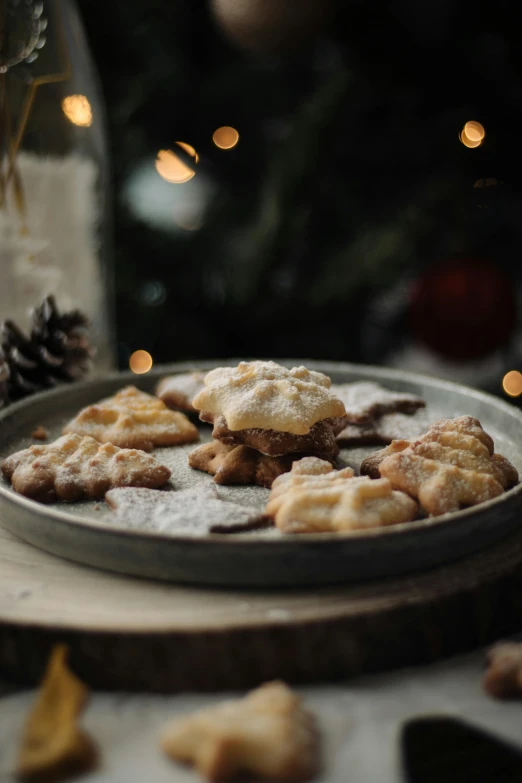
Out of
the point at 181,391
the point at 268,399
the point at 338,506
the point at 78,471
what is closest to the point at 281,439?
the point at 268,399

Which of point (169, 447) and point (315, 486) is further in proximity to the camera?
point (169, 447)

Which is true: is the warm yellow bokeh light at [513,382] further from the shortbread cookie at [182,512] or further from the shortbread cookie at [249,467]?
the shortbread cookie at [182,512]

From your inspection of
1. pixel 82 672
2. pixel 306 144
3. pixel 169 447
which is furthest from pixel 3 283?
pixel 82 672

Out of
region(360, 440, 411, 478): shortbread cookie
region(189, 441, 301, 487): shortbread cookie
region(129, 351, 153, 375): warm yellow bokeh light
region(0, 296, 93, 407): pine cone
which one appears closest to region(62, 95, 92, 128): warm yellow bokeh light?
region(0, 296, 93, 407): pine cone

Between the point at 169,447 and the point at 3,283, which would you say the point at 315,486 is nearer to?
the point at 169,447

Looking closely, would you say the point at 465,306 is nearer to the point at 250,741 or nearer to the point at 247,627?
the point at 247,627

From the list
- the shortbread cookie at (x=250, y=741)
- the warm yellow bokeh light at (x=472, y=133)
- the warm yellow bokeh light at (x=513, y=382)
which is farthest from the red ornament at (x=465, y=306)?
the shortbread cookie at (x=250, y=741)
